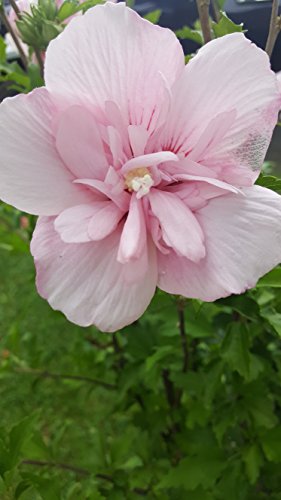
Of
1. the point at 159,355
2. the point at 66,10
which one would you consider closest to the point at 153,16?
the point at 66,10

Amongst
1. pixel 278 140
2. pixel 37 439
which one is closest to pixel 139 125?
pixel 37 439

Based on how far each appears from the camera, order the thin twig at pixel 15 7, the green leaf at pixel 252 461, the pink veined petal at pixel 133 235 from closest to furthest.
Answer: the pink veined petal at pixel 133 235, the thin twig at pixel 15 7, the green leaf at pixel 252 461

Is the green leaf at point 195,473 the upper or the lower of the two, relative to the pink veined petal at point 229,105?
lower

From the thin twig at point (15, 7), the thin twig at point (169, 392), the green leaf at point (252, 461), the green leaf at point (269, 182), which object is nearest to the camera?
the green leaf at point (269, 182)

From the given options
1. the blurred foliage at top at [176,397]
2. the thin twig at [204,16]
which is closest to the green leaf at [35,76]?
the blurred foliage at top at [176,397]

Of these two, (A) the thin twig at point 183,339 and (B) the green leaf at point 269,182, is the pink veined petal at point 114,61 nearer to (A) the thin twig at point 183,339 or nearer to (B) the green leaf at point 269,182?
(B) the green leaf at point 269,182

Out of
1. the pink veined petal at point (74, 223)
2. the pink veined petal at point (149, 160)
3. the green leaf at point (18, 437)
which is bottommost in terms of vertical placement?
the green leaf at point (18, 437)

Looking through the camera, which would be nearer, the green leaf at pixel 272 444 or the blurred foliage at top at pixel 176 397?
the blurred foliage at top at pixel 176 397
